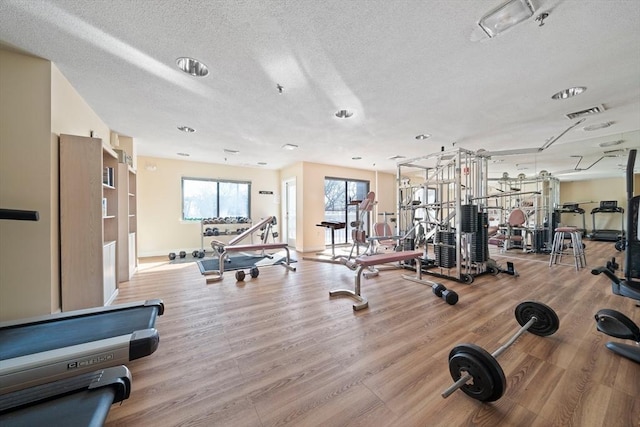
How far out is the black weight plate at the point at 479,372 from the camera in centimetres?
127

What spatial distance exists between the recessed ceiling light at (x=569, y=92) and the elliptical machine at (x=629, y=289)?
4.51ft

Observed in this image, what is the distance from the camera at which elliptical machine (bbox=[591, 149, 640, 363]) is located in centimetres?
170

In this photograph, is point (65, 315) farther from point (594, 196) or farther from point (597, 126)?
point (594, 196)

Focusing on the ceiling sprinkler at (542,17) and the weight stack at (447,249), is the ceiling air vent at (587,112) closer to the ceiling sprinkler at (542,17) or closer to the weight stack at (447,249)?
the weight stack at (447,249)

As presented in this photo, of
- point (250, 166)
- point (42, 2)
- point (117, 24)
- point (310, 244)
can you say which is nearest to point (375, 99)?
point (117, 24)

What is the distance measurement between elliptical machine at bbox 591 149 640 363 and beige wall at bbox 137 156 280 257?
283 inches

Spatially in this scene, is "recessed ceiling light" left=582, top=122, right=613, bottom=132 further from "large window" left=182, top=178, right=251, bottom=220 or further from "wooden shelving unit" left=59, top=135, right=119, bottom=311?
"large window" left=182, top=178, right=251, bottom=220

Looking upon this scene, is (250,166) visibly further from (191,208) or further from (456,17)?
(456,17)

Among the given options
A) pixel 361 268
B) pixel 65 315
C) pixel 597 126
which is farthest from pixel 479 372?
pixel 597 126

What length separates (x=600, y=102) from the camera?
310 cm

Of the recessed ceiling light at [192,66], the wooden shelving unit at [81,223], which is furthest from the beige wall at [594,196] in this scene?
the wooden shelving unit at [81,223]

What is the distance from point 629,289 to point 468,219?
6.53 feet

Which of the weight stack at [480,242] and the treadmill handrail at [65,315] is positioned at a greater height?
the weight stack at [480,242]

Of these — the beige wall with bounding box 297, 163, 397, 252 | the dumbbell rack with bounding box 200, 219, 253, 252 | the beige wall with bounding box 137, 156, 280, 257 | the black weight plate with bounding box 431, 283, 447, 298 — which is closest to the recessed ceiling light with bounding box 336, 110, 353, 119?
the black weight plate with bounding box 431, 283, 447, 298
